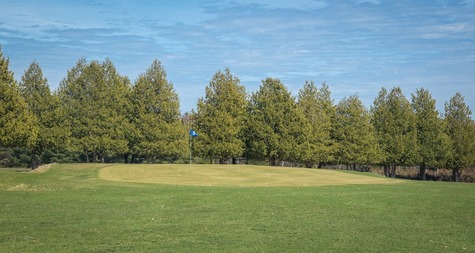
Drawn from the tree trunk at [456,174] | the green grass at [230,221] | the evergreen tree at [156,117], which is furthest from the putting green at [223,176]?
the tree trunk at [456,174]

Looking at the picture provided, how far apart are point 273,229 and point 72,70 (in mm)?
47887

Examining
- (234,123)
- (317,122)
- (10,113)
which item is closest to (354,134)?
(317,122)

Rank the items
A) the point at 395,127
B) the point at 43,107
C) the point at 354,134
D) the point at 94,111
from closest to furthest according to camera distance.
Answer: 1. the point at 43,107
2. the point at 94,111
3. the point at 354,134
4. the point at 395,127

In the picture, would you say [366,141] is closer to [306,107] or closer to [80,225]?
[306,107]

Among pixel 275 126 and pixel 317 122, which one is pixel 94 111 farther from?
pixel 317 122

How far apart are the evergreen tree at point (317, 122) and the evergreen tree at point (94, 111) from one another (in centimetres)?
2097

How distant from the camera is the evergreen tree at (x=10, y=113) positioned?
38.7 meters

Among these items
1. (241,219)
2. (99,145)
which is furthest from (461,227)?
(99,145)

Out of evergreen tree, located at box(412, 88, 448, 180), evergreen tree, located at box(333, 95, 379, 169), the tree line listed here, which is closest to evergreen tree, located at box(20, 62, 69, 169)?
the tree line

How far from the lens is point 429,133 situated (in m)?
62.5

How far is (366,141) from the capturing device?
61.0 meters

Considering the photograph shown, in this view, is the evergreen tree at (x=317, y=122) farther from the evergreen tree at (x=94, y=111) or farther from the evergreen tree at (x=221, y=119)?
the evergreen tree at (x=94, y=111)

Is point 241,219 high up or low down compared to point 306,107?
down

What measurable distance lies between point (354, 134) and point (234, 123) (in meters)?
15.3
